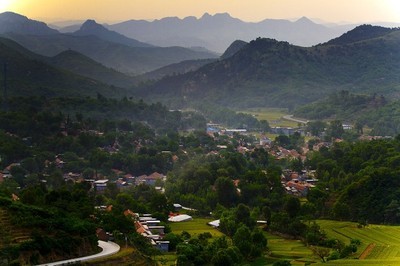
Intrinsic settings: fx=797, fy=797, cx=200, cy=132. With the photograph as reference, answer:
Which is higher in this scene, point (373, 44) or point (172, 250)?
point (373, 44)

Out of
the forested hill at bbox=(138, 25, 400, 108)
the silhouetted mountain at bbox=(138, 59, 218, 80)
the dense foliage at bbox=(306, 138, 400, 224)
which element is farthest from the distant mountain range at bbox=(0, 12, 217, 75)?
the dense foliage at bbox=(306, 138, 400, 224)

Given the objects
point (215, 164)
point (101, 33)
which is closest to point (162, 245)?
point (215, 164)

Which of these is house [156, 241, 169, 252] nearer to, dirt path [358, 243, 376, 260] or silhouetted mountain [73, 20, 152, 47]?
dirt path [358, 243, 376, 260]

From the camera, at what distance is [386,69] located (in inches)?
3017

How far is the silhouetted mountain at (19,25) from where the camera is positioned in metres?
142

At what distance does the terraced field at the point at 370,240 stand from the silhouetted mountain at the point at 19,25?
390ft

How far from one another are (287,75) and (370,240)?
57.2 metres

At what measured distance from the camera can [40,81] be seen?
Result: 60844mm

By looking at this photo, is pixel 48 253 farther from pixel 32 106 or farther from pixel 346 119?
pixel 346 119

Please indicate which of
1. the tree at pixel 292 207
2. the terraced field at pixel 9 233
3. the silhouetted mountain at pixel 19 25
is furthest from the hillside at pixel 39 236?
the silhouetted mountain at pixel 19 25

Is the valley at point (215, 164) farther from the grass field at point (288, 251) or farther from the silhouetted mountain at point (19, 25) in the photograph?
the silhouetted mountain at point (19, 25)

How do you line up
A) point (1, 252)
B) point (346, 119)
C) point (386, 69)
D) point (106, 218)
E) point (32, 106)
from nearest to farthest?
point (1, 252) < point (106, 218) < point (32, 106) < point (346, 119) < point (386, 69)

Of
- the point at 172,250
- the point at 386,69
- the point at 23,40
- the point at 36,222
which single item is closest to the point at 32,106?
the point at 172,250

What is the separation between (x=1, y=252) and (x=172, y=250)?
673cm
